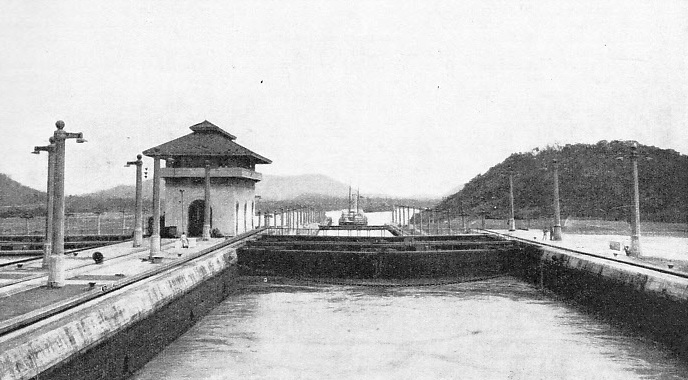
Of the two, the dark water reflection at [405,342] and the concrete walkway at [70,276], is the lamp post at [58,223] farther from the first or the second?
the dark water reflection at [405,342]

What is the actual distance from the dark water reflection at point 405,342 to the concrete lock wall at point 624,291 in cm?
53

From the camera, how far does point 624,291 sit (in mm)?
16188

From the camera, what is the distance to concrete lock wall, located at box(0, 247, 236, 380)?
8.13m

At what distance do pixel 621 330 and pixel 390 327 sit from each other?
6841mm

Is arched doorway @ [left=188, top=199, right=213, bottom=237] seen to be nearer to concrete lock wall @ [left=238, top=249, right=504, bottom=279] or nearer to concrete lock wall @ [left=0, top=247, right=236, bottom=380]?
concrete lock wall @ [left=238, top=249, right=504, bottom=279]

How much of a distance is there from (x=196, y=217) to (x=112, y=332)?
23.7 meters

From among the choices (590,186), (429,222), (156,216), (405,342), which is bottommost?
(405,342)

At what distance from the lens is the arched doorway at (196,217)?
33.5 metres

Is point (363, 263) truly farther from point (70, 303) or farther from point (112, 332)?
point (70, 303)

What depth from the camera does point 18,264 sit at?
17.8m

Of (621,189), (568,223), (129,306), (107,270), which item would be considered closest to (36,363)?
(129,306)

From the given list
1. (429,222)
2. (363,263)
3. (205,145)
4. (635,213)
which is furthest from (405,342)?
(429,222)

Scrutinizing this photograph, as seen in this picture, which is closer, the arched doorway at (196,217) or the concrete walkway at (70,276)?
the concrete walkway at (70,276)

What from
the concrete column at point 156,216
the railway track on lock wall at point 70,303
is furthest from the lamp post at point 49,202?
the concrete column at point 156,216
